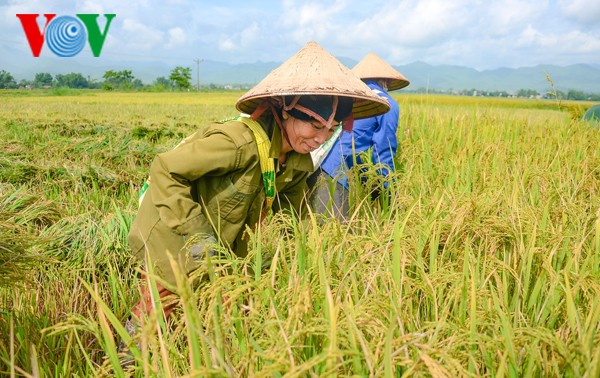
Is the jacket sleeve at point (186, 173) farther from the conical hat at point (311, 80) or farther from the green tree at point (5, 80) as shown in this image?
the green tree at point (5, 80)

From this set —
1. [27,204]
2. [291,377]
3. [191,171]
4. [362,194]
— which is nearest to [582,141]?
[362,194]

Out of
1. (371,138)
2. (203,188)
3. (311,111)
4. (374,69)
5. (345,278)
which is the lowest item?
(345,278)

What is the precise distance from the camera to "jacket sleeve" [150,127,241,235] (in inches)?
58.2

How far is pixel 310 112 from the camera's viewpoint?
1572 mm

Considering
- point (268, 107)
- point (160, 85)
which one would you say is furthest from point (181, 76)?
point (268, 107)

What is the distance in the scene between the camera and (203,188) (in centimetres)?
163

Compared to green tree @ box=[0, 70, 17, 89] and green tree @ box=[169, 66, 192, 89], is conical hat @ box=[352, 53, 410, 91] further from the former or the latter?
green tree @ box=[169, 66, 192, 89]

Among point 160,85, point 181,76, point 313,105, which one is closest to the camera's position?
point 313,105

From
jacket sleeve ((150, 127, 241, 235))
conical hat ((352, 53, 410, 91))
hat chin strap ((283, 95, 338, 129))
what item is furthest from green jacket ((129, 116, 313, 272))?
conical hat ((352, 53, 410, 91))

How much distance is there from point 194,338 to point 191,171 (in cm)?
88

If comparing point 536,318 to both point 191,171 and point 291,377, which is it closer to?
point 291,377

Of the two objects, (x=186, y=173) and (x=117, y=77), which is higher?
(x=117, y=77)

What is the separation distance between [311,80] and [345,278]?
72cm

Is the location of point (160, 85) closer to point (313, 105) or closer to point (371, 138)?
point (371, 138)
